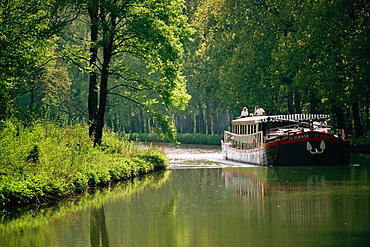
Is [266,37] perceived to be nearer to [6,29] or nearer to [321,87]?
[321,87]

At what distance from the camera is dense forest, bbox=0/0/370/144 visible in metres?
31.2

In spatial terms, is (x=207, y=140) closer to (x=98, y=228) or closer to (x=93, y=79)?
(x=93, y=79)

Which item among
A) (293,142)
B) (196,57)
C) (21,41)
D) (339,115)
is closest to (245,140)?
(293,142)

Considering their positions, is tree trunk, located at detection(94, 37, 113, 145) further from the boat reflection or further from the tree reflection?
the tree reflection

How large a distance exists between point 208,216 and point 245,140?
83.2ft

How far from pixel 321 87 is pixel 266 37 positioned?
14.0m

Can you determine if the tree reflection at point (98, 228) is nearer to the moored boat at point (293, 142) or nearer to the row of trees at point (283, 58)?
the moored boat at point (293, 142)

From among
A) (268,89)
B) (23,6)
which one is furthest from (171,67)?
(268,89)

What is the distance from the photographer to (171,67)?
110 feet

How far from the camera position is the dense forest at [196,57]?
3117 cm

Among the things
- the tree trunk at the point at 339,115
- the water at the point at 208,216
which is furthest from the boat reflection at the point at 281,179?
the tree trunk at the point at 339,115

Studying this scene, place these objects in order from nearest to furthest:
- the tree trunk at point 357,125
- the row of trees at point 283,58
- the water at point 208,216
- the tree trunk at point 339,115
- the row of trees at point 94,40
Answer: the water at point 208,216
the row of trees at point 94,40
the row of trees at point 283,58
the tree trunk at point 357,125
the tree trunk at point 339,115

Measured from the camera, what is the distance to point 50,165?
22.6m

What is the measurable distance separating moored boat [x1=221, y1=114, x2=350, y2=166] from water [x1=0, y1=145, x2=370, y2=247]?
7619 mm
